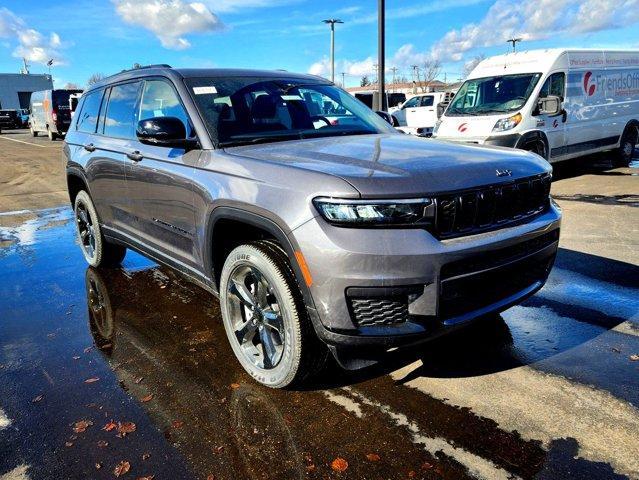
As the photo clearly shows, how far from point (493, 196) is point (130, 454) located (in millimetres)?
2223

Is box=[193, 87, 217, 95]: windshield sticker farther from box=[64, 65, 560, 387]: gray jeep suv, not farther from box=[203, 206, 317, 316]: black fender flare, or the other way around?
box=[203, 206, 317, 316]: black fender flare

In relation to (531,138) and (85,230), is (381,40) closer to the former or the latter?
(531,138)

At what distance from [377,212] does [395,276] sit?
1.00ft

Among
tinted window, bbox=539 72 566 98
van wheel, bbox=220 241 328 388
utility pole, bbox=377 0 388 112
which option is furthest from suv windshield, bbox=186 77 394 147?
utility pole, bbox=377 0 388 112

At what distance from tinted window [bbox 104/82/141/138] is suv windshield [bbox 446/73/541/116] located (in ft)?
23.3

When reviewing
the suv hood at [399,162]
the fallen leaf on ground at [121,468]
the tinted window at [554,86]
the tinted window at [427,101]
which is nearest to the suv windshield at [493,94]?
the tinted window at [554,86]

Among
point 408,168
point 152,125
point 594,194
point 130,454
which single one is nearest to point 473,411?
point 408,168

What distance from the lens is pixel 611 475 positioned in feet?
7.49

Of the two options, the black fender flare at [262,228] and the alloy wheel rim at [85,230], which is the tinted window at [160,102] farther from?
the alloy wheel rim at [85,230]

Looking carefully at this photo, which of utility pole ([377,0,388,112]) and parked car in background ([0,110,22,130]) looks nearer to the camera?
utility pole ([377,0,388,112])

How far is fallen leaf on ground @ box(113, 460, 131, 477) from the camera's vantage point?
243 centimetres

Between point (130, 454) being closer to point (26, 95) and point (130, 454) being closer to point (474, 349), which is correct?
point (474, 349)

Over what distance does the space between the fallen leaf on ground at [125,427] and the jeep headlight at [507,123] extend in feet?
26.9

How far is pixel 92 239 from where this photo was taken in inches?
216
